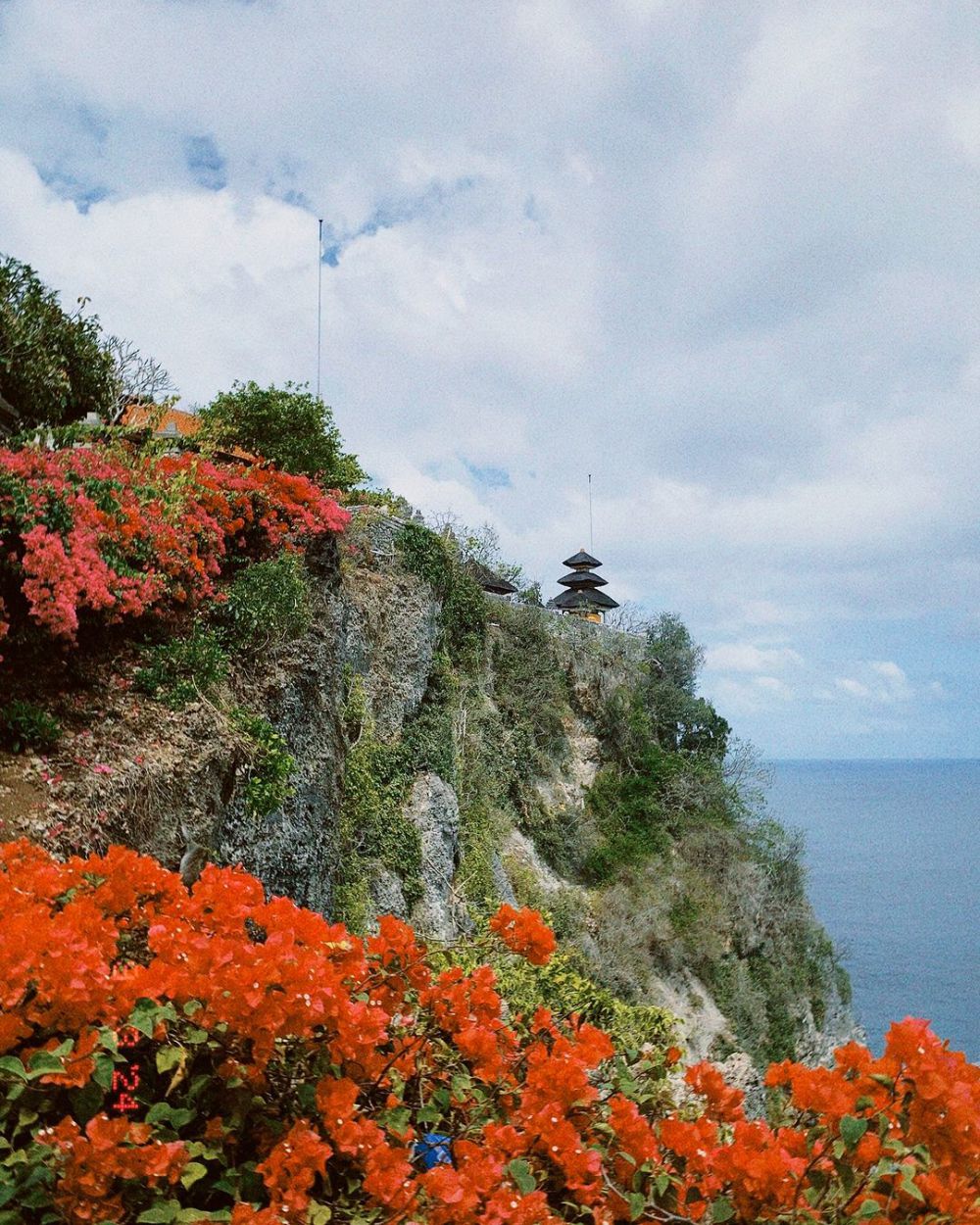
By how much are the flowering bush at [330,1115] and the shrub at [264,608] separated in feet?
15.9

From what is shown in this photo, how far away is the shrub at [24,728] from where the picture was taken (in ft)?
16.3

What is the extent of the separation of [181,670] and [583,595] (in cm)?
2358

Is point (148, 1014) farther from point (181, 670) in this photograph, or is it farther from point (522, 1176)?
point (181, 670)

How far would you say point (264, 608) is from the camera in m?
6.94

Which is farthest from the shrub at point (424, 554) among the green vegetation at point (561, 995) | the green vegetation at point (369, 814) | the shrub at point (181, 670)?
the shrub at point (181, 670)

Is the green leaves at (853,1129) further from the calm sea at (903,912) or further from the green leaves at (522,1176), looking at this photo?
the calm sea at (903,912)

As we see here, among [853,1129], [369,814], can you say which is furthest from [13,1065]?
[369,814]

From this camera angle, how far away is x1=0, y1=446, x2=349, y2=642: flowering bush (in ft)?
17.5

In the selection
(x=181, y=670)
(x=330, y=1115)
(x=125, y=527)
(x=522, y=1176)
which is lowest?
(x=522, y=1176)

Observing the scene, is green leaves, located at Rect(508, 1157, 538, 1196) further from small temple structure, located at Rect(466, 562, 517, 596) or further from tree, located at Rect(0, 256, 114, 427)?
small temple structure, located at Rect(466, 562, 517, 596)

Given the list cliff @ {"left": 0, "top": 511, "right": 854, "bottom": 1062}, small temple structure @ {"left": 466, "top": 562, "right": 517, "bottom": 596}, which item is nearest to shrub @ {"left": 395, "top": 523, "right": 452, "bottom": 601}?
cliff @ {"left": 0, "top": 511, "right": 854, "bottom": 1062}

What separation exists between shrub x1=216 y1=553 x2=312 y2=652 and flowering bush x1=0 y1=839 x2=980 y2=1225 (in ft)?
15.9

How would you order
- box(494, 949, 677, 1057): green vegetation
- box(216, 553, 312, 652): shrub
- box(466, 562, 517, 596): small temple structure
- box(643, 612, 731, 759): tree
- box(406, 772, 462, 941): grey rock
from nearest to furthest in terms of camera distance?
box(494, 949, 677, 1057): green vegetation, box(216, 553, 312, 652): shrub, box(406, 772, 462, 941): grey rock, box(466, 562, 517, 596): small temple structure, box(643, 612, 731, 759): tree

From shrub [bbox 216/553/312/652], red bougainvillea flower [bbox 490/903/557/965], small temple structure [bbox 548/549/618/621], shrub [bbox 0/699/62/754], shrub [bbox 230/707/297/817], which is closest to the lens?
red bougainvillea flower [bbox 490/903/557/965]
